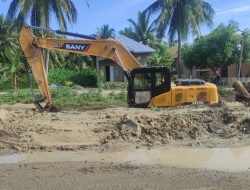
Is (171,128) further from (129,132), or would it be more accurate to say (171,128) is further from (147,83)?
(147,83)

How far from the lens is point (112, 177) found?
9875 mm

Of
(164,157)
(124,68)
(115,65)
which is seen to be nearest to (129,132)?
(164,157)

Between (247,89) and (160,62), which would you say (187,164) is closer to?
(247,89)

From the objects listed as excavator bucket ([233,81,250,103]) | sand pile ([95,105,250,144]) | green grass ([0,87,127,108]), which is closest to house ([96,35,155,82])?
green grass ([0,87,127,108])

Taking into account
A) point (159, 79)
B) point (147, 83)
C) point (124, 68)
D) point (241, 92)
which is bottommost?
point (241, 92)

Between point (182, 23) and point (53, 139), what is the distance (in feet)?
127

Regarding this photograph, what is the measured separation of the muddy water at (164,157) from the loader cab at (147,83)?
682cm

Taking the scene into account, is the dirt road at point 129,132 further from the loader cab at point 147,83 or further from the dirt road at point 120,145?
the loader cab at point 147,83

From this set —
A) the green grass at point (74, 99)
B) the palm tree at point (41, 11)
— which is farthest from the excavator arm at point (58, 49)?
the palm tree at point (41, 11)

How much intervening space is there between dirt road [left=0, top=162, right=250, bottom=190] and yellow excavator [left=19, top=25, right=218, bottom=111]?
892 centimetres

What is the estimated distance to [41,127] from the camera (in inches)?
629

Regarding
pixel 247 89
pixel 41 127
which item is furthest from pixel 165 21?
pixel 41 127

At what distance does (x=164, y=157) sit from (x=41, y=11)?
30.9 metres

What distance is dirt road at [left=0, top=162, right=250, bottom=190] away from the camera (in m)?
9.12
